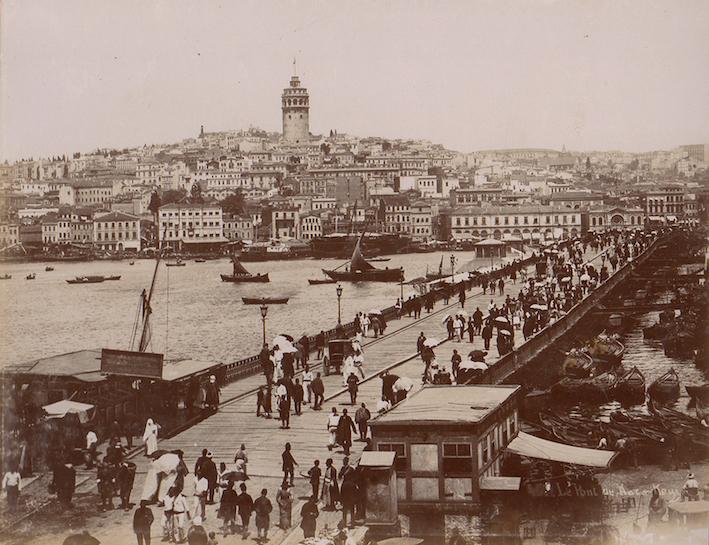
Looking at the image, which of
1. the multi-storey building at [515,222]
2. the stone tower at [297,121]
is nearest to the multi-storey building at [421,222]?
the multi-storey building at [515,222]

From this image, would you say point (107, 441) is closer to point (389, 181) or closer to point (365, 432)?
point (365, 432)

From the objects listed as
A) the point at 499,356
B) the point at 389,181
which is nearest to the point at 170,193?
the point at 389,181

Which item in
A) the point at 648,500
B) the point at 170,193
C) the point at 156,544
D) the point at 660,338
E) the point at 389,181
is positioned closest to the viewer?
the point at 156,544

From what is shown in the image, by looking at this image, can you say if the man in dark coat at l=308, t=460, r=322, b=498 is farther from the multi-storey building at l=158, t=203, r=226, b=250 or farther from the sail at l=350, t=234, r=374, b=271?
the multi-storey building at l=158, t=203, r=226, b=250

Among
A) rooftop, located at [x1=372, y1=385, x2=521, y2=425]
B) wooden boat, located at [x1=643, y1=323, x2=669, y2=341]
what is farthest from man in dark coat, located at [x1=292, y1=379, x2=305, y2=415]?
wooden boat, located at [x1=643, y1=323, x2=669, y2=341]

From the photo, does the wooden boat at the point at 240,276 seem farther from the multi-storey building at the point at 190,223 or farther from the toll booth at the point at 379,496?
the toll booth at the point at 379,496

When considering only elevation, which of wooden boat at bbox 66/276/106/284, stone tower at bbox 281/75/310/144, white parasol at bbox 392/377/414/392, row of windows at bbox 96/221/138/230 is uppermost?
stone tower at bbox 281/75/310/144

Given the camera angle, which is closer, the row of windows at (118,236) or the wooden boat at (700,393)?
the wooden boat at (700,393)
